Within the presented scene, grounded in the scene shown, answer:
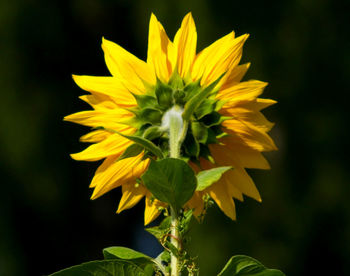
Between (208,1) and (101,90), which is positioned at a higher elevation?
(208,1)

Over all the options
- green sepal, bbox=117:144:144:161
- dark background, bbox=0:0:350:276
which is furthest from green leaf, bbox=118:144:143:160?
dark background, bbox=0:0:350:276

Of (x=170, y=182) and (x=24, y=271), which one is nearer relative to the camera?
(x=170, y=182)

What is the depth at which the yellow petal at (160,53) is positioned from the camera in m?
0.73

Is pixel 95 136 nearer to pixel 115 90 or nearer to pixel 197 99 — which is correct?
pixel 115 90

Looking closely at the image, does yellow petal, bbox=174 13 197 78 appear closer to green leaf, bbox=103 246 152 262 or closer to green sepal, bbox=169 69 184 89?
green sepal, bbox=169 69 184 89

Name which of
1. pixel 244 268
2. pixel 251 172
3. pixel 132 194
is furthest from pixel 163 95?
pixel 251 172

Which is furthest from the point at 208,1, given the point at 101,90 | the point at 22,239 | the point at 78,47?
the point at 101,90

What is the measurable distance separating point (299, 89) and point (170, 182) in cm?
369

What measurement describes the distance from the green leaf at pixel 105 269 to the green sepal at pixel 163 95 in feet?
0.74

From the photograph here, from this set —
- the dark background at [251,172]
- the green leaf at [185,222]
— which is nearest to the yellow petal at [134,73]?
→ the green leaf at [185,222]

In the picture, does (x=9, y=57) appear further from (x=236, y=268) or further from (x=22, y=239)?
(x=236, y=268)

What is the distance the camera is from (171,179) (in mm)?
542

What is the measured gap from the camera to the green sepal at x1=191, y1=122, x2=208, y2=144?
675mm

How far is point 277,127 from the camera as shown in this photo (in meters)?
4.12
